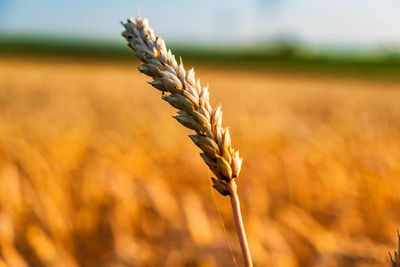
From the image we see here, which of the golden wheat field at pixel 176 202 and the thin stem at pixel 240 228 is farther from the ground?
the thin stem at pixel 240 228

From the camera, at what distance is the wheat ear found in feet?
1.83

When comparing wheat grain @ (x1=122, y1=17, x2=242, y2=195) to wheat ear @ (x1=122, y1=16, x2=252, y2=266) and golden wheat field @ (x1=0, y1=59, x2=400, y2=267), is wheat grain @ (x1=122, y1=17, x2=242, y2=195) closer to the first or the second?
wheat ear @ (x1=122, y1=16, x2=252, y2=266)

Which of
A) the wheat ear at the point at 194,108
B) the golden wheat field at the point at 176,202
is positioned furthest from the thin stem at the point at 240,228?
the golden wheat field at the point at 176,202

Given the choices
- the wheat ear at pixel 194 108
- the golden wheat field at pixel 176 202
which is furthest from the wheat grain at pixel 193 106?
the golden wheat field at pixel 176 202

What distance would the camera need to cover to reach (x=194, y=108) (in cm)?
59

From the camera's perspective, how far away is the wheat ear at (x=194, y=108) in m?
0.56

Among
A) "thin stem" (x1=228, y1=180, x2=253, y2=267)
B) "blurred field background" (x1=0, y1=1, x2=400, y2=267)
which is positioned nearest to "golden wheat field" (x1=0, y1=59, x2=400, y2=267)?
"blurred field background" (x1=0, y1=1, x2=400, y2=267)

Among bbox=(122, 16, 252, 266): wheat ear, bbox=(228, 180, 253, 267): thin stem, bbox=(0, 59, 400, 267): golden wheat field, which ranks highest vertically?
bbox=(122, 16, 252, 266): wheat ear

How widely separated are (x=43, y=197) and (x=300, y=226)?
3.85ft

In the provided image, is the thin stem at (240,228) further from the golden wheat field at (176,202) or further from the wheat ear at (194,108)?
the golden wheat field at (176,202)

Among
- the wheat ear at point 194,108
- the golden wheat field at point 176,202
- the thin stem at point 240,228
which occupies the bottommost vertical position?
the golden wheat field at point 176,202

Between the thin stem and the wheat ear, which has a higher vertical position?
the wheat ear

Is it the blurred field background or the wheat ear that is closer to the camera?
the wheat ear

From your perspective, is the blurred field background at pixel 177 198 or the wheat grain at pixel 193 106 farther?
the blurred field background at pixel 177 198
